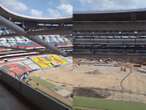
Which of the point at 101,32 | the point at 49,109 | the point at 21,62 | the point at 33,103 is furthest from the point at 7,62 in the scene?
the point at 101,32

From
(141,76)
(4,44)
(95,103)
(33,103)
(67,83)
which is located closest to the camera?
(95,103)

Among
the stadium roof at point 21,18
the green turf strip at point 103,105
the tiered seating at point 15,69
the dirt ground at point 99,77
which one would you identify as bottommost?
the dirt ground at point 99,77

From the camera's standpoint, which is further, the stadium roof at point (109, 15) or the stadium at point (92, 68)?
the stadium at point (92, 68)

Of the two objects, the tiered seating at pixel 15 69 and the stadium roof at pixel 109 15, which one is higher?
the stadium roof at pixel 109 15

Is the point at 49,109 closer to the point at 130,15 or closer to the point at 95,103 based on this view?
the point at 95,103

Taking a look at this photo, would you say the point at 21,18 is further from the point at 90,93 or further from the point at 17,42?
the point at 90,93

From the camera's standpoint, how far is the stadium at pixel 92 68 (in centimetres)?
640

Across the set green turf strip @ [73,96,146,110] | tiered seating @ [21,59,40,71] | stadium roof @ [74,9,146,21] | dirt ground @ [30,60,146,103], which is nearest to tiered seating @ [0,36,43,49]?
tiered seating @ [21,59,40,71]

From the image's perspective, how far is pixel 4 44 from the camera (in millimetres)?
22359

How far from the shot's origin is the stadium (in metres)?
6.40

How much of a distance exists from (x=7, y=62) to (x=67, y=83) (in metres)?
4.58

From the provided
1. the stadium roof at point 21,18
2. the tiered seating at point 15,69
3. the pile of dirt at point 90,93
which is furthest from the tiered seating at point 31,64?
the pile of dirt at point 90,93

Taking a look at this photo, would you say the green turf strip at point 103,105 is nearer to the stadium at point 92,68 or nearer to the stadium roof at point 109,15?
the stadium at point 92,68

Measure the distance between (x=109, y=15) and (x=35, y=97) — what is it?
141 inches
